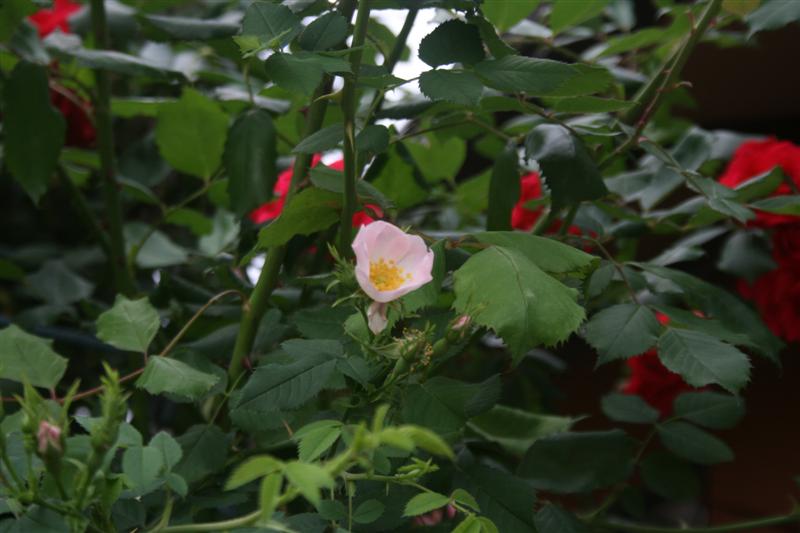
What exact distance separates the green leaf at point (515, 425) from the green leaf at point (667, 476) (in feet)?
0.44

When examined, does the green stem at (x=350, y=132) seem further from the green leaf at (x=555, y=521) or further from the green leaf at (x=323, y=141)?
the green leaf at (x=555, y=521)

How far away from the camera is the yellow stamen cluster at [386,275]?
42 centimetres

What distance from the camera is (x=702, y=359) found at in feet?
1.78

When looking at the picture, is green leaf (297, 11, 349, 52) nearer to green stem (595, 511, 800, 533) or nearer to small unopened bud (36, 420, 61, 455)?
small unopened bud (36, 420, 61, 455)

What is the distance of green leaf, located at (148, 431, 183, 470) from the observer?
383mm

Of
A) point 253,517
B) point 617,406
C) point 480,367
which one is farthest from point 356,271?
point 480,367

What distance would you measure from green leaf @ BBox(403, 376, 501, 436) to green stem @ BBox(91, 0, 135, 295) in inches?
14.7

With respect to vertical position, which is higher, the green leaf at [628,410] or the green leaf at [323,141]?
the green leaf at [323,141]

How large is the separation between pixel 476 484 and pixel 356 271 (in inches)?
6.9

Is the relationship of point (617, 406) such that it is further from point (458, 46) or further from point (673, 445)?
point (458, 46)

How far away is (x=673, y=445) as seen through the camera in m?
0.71

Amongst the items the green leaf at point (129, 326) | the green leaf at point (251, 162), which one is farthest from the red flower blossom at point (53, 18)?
the green leaf at point (129, 326)

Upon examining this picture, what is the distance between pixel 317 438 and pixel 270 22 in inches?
8.1

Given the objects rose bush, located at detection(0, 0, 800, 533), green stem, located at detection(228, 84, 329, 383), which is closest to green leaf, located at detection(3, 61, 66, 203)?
rose bush, located at detection(0, 0, 800, 533)
